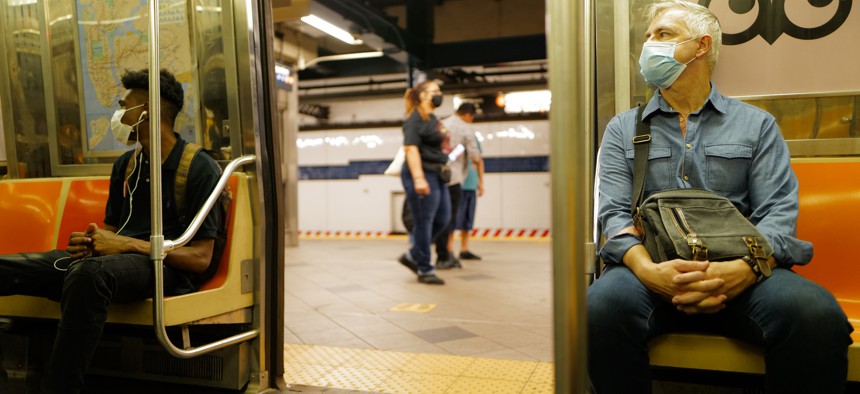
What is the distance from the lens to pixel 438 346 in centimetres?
338

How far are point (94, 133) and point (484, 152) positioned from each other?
1018 centimetres

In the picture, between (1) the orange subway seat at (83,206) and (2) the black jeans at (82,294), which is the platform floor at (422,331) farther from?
(1) the orange subway seat at (83,206)

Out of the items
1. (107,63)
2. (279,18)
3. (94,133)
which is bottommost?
(94,133)

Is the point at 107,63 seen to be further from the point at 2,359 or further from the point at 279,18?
the point at 2,359

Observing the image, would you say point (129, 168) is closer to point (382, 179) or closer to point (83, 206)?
point (83, 206)

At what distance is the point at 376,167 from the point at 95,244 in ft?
37.2

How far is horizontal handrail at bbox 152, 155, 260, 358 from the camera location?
2.06m

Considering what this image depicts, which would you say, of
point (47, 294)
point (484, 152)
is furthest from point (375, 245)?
point (47, 294)

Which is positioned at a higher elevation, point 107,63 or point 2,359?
point 107,63

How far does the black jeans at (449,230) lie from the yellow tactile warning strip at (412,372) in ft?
12.1

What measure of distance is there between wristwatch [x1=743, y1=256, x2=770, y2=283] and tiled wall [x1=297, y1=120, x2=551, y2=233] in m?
10.3

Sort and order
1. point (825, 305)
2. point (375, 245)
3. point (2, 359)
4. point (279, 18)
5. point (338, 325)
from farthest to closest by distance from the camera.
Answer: point (375, 245) < point (338, 325) < point (279, 18) < point (2, 359) < point (825, 305)

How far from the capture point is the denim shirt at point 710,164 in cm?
189

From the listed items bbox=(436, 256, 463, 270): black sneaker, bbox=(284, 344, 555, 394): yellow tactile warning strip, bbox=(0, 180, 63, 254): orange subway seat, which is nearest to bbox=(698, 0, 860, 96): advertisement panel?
bbox=(284, 344, 555, 394): yellow tactile warning strip
